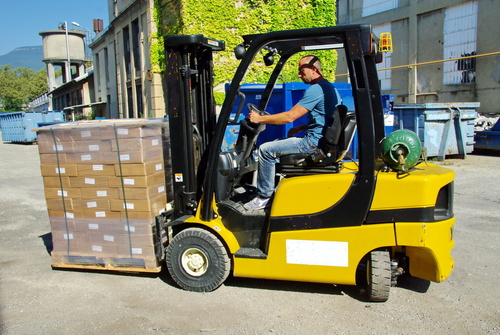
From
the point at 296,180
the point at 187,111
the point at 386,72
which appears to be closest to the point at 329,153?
the point at 296,180

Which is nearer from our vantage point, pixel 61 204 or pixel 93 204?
pixel 93 204

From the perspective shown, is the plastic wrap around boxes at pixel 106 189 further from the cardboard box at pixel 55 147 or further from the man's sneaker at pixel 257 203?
the man's sneaker at pixel 257 203

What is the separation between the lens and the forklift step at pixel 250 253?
4012 millimetres

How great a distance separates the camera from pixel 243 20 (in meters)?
15.0

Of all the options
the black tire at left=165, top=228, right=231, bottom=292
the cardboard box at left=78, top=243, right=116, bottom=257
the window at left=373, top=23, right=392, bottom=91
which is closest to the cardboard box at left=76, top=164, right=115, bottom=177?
the cardboard box at left=78, top=243, right=116, bottom=257

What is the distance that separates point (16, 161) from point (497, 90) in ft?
64.0

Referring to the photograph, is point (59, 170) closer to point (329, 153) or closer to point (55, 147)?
point (55, 147)

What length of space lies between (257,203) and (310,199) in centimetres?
64

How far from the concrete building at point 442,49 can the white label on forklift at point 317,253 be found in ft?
52.1

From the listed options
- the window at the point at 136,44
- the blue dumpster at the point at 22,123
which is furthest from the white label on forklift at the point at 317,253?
the blue dumpster at the point at 22,123

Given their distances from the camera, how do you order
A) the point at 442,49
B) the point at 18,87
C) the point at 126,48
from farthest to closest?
the point at 18,87
the point at 126,48
the point at 442,49

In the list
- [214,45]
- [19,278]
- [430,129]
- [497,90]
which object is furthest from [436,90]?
[19,278]

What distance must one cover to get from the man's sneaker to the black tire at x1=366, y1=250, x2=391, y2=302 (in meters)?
1.09

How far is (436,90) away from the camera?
2050 centimetres
